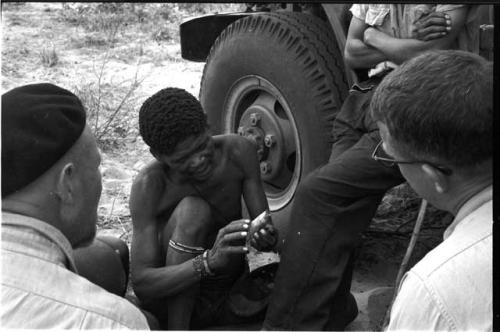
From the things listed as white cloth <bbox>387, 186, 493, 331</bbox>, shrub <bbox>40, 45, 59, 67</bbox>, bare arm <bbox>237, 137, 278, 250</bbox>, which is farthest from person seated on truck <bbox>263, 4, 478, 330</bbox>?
shrub <bbox>40, 45, 59, 67</bbox>

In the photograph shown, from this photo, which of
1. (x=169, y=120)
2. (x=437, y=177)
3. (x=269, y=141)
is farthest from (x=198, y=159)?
(x=437, y=177)

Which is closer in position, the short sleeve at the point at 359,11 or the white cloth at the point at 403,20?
the white cloth at the point at 403,20

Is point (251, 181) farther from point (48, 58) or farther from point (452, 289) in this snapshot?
point (48, 58)

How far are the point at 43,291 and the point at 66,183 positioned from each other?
27cm

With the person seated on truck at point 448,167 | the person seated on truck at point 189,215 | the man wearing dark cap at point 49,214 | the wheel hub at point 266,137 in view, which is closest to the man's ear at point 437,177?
the person seated on truck at point 448,167

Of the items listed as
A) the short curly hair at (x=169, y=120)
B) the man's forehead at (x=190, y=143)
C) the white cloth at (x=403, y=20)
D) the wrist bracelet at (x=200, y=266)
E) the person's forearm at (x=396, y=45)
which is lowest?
the wrist bracelet at (x=200, y=266)

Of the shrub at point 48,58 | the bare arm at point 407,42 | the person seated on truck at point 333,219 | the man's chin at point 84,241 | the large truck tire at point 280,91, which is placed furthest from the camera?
the shrub at point 48,58

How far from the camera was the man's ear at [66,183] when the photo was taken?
169 cm

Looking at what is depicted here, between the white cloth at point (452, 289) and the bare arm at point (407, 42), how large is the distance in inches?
45.7

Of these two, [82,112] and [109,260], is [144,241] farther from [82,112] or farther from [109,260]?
[82,112]

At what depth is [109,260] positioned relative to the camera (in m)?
2.79

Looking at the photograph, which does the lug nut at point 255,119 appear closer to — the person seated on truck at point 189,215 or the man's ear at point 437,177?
the person seated on truck at point 189,215

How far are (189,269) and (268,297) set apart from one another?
39cm

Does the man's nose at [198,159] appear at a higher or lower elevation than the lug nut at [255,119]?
higher
